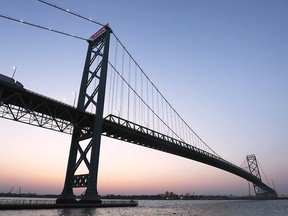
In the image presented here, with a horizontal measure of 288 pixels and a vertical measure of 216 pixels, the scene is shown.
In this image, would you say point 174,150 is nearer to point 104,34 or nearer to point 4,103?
point 104,34

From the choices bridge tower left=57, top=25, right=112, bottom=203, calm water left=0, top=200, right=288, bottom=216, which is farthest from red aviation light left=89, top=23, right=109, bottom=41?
calm water left=0, top=200, right=288, bottom=216

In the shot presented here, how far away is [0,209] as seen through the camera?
95.5 ft

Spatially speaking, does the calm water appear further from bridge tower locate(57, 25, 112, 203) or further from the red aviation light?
the red aviation light

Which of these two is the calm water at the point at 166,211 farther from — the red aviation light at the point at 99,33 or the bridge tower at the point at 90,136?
the red aviation light at the point at 99,33

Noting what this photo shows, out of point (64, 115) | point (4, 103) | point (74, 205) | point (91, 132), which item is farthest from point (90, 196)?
point (4, 103)

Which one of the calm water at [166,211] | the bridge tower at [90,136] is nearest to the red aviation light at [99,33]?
the bridge tower at [90,136]

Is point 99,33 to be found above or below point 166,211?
above

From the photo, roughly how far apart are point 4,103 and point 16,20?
12.0 metres

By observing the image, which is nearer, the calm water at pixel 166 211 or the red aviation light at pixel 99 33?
the calm water at pixel 166 211

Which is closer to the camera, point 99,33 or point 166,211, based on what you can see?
point 166,211

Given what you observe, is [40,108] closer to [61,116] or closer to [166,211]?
[61,116]

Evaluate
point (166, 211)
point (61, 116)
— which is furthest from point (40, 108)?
point (166, 211)

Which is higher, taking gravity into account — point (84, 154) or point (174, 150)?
point (174, 150)

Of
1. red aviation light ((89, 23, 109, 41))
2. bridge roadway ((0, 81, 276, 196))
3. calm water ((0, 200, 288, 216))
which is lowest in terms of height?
calm water ((0, 200, 288, 216))
